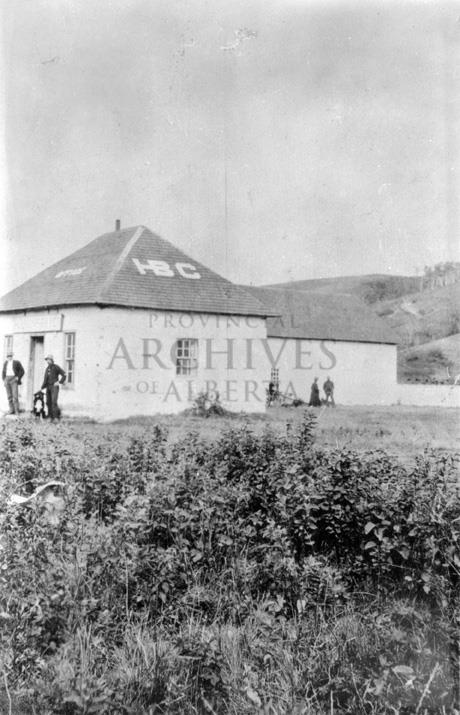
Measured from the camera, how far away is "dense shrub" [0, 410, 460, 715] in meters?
3.27

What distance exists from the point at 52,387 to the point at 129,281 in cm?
296

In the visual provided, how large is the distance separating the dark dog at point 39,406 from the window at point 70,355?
209 cm

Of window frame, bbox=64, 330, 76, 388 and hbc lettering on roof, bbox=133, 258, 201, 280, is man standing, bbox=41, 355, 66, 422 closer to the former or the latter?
window frame, bbox=64, 330, 76, 388

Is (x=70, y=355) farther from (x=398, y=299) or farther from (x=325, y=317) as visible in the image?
(x=398, y=299)

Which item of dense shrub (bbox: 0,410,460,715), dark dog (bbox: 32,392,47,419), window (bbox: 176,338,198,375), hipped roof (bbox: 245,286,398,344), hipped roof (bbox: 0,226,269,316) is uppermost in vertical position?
hipped roof (bbox: 245,286,398,344)

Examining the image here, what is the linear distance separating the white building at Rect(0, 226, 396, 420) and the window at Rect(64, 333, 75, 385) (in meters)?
0.02

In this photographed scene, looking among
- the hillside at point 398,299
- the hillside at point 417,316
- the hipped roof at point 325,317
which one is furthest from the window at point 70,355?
the hipped roof at point 325,317

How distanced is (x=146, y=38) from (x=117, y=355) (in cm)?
679

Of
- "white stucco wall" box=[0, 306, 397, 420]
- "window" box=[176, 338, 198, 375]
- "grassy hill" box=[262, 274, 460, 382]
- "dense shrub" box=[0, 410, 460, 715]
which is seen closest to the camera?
"dense shrub" box=[0, 410, 460, 715]

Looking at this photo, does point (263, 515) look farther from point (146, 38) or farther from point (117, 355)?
point (117, 355)

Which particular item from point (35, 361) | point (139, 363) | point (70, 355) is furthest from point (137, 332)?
point (35, 361)

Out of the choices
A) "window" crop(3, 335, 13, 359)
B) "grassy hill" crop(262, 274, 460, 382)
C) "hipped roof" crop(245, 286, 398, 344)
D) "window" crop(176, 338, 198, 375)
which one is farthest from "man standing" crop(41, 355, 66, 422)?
"hipped roof" crop(245, 286, 398, 344)

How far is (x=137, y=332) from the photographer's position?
41.4 feet

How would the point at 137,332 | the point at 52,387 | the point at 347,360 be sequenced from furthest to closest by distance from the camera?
the point at 347,360, the point at 137,332, the point at 52,387
